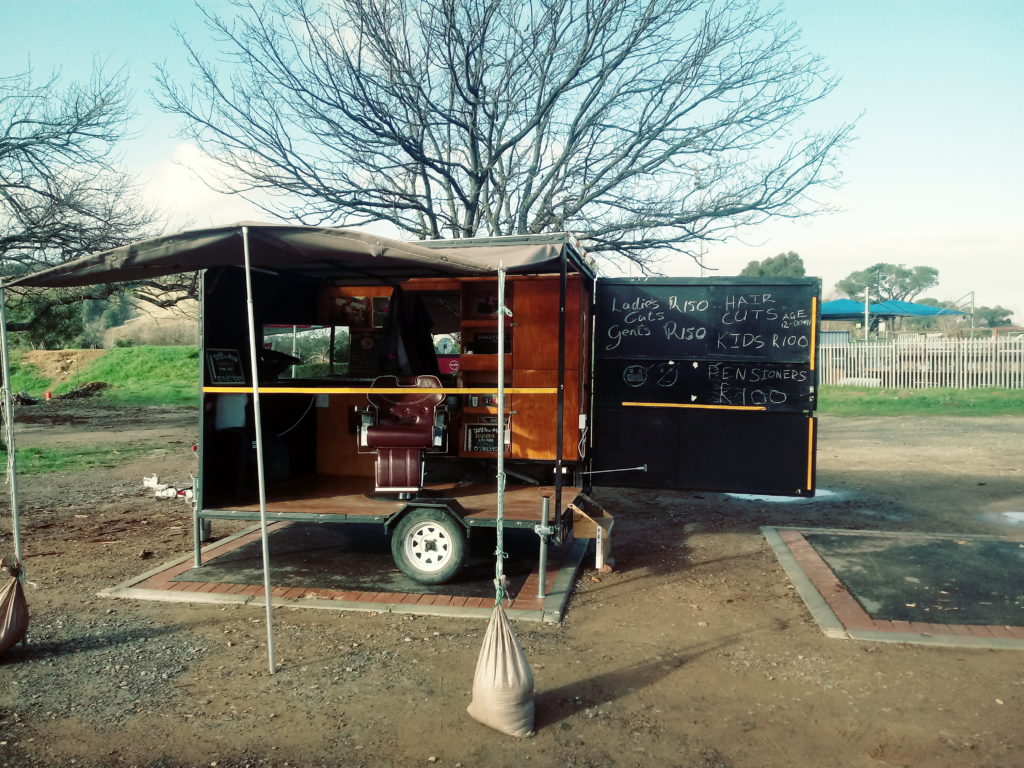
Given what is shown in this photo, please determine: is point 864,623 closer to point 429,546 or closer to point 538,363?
point 429,546

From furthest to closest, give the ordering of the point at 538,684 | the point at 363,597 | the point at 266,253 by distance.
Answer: the point at 363,597 < the point at 266,253 < the point at 538,684

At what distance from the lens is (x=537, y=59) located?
12.4 m

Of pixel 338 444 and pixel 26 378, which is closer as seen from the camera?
pixel 338 444

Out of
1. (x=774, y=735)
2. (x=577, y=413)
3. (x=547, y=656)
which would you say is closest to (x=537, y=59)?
(x=577, y=413)

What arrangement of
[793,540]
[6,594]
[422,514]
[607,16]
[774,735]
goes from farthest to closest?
[607,16] < [793,540] < [422,514] < [6,594] < [774,735]

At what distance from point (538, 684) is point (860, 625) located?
2379mm

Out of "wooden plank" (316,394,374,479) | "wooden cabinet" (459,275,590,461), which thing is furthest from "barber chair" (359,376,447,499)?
"wooden plank" (316,394,374,479)

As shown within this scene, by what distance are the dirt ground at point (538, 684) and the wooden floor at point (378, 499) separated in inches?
31.5

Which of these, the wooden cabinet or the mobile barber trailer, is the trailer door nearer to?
the mobile barber trailer

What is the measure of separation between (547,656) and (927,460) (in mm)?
10118

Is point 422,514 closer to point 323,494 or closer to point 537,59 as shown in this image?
point 323,494

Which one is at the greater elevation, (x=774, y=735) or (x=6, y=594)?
(x=6, y=594)

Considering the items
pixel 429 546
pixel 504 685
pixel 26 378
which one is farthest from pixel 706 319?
pixel 26 378

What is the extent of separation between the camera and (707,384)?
7281 millimetres
